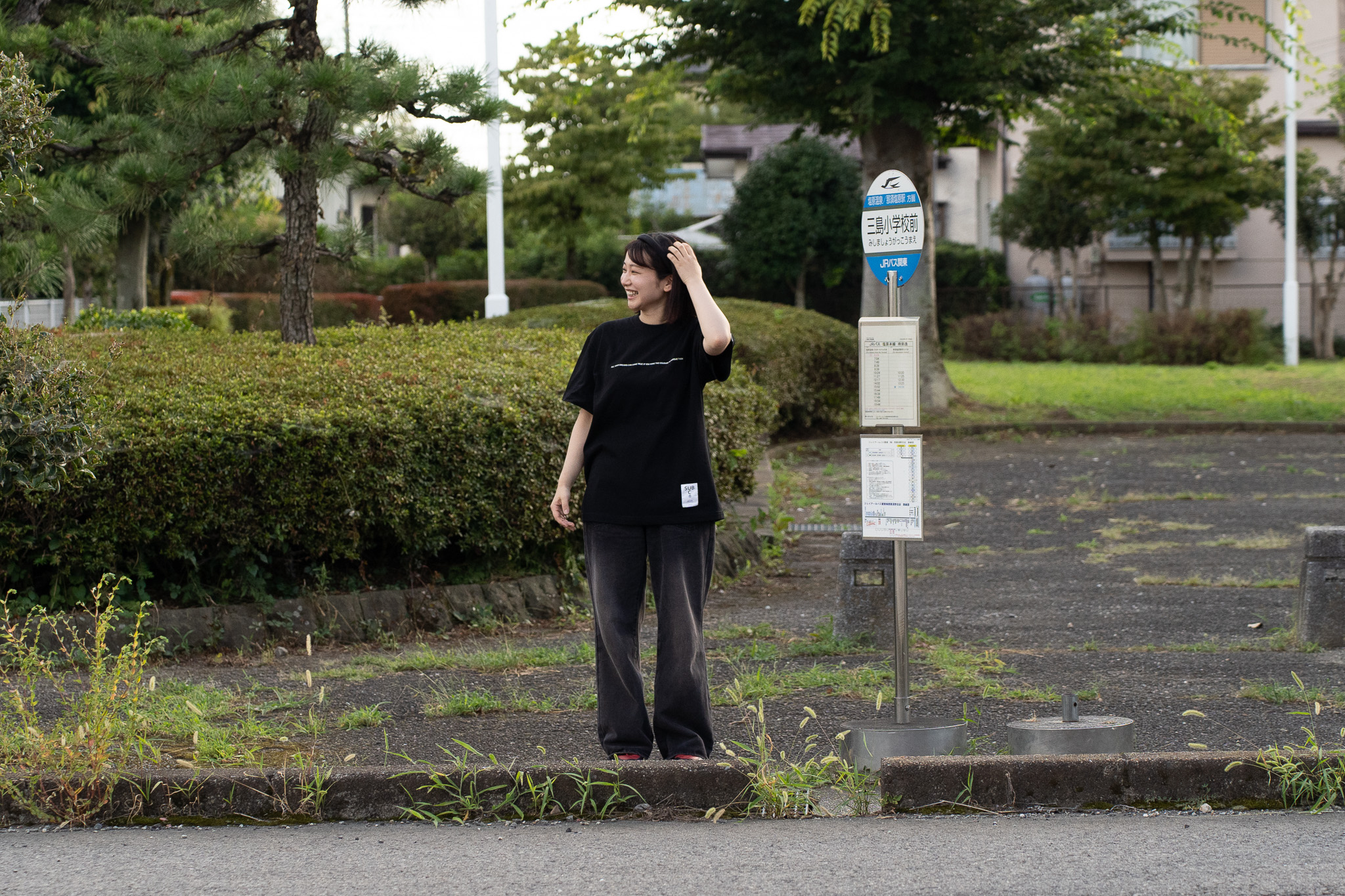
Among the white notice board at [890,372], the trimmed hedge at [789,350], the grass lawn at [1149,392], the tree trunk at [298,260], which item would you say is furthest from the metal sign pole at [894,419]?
the grass lawn at [1149,392]

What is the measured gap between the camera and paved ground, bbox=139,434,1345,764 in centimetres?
510

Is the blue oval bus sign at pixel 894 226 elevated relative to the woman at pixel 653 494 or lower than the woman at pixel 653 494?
elevated

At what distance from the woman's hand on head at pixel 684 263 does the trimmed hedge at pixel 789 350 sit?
8.91 meters

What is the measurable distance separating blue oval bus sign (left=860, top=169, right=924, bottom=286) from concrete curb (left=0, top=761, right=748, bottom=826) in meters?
1.78

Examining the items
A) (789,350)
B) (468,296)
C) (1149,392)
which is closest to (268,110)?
(789,350)

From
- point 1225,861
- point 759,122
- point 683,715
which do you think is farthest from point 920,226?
point 759,122

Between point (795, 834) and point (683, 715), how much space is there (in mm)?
621

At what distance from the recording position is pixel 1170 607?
7.39 m

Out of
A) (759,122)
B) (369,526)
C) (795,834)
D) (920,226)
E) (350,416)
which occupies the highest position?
(759,122)

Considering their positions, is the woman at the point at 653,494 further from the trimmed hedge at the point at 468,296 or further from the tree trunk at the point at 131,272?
the trimmed hedge at the point at 468,296

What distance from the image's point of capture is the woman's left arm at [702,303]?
4.23 metres

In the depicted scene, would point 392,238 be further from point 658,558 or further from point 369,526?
point 658,558

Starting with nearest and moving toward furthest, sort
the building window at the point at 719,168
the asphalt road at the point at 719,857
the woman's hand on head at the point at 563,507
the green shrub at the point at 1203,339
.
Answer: the asphalt road at the point at 719,857
the woman's hand on head at the point at 563,507
the green shrub at the point at 1203,339
the building window at the point at 719,168

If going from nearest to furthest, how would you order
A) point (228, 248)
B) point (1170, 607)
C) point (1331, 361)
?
point (1170, 607) < point (228, 248) < point (1331, 361)
